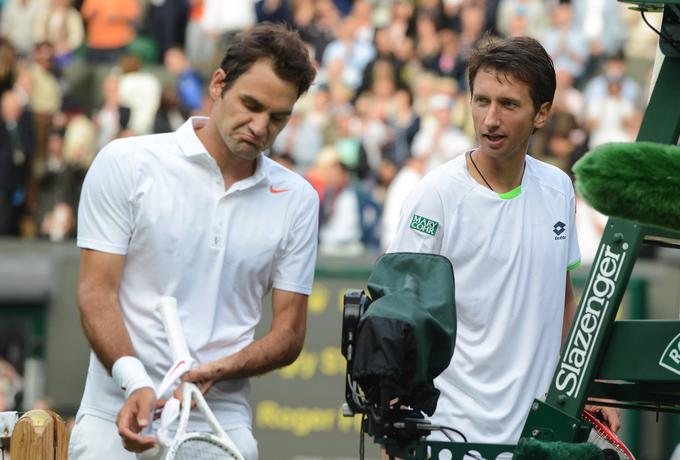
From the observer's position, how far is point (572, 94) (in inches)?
673

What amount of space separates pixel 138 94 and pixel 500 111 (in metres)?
11.7

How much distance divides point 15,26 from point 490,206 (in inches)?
535

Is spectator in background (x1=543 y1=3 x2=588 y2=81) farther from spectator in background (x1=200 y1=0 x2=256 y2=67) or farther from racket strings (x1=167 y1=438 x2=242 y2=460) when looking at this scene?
racket strings (x1=167 y1=438 x2=242 y2=460)

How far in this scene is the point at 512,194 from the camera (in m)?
5.27

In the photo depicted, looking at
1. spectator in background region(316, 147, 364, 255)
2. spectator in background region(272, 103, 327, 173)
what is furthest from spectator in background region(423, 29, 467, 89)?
spectator in background region(316, 147, 364, 255)

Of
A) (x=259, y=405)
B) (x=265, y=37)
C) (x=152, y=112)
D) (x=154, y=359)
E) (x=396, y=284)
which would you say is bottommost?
(x=259, y=405)

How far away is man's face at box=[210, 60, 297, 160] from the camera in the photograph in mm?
5094

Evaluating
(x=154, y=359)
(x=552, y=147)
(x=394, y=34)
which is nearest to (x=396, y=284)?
(x=154, y=359)

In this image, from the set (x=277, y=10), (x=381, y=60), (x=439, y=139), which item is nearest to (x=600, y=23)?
(x=381, y=60)

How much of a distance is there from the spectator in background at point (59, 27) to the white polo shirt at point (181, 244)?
12.9m

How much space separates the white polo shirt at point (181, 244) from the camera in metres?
5.13

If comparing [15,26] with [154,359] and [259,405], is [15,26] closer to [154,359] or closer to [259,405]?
[259,405]

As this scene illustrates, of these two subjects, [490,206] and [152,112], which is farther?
[152,112]

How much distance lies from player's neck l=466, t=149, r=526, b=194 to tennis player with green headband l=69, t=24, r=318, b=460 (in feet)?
2.15
